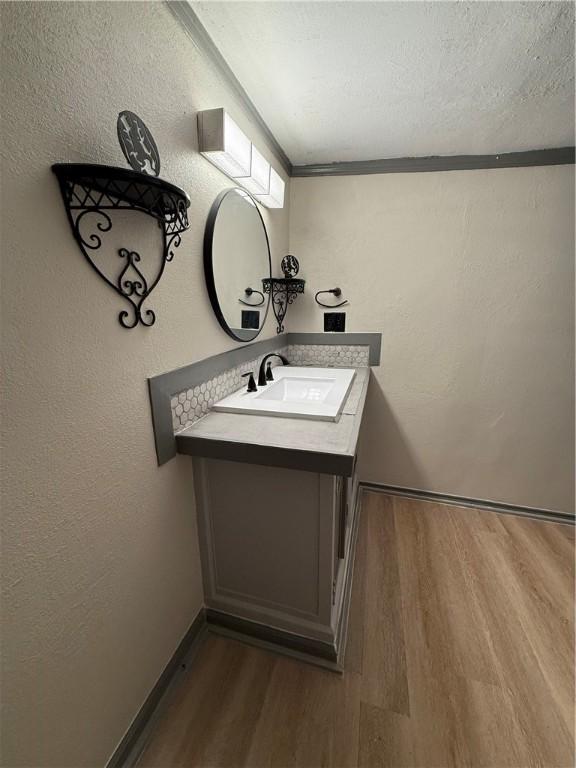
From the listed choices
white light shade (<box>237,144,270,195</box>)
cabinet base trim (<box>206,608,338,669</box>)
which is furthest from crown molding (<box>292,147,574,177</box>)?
cabinet base trim (<box>206,608,338,669</box>)

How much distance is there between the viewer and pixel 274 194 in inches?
61.2

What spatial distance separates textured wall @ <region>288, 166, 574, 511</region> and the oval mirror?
0.56m

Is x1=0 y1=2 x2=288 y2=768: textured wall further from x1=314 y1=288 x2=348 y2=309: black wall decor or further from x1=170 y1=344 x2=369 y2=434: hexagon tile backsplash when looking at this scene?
x1=314 y1=288 x2=348 y2=309: black wall decor

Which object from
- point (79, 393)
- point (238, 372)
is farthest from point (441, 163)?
point (79, 393)

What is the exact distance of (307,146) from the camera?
1.72 meters

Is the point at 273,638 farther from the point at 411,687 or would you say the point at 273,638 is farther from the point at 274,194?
the point at 274,194

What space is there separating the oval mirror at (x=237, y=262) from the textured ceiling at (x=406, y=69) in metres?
0.44

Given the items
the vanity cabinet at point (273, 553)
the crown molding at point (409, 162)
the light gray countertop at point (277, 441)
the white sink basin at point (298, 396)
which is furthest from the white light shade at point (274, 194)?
the vanity cabinet at point (273, 553)

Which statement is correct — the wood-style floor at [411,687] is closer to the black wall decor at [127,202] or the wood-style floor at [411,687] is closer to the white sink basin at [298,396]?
the white sink basin at [298,396]

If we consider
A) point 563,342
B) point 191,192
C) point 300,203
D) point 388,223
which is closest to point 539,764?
point 563,342

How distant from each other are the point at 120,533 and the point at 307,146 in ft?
6.43

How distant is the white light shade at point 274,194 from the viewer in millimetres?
1505

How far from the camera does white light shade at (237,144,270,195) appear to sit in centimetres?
130

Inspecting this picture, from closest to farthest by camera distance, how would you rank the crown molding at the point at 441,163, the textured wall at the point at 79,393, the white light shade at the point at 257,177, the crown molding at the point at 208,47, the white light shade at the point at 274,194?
the textured wall at the point at 79,393 < the crown molding at the point at 208,47 < the white light shade at the point at 257,177 < the white light shade at the point at 274,194 < the crown molding at the point at 441,163
